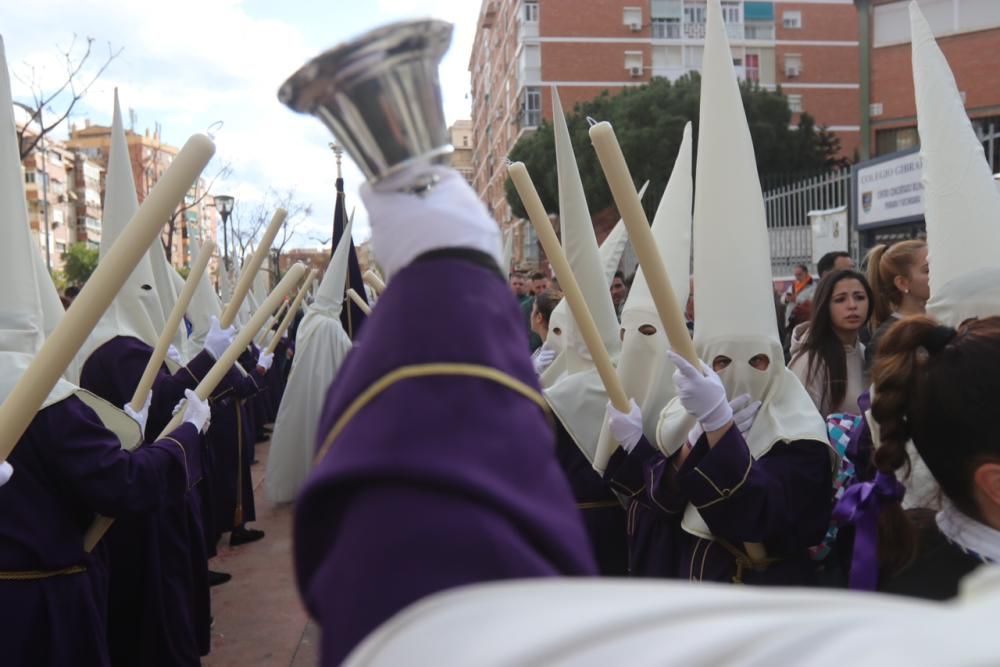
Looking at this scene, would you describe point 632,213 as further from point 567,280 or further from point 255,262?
point 255,262

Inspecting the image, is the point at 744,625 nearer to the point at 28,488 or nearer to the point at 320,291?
the point at 28,488

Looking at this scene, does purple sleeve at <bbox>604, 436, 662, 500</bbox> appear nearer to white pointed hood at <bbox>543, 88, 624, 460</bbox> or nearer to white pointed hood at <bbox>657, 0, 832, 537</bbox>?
white pointed hood at <bbox>657, 0, 832, 537</bbox>

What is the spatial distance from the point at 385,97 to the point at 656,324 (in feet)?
9.01

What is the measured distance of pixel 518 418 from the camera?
78cm

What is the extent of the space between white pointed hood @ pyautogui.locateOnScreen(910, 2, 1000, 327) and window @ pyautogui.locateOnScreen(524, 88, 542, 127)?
4549cm

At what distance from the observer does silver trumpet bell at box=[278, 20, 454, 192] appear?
83 centimetres

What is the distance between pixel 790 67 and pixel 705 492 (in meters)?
49.9

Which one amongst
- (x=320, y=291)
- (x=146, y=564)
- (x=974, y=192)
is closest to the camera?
(x=974, y=192)

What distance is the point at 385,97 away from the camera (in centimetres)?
84

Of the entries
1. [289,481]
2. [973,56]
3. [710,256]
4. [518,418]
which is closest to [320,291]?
[289,481]

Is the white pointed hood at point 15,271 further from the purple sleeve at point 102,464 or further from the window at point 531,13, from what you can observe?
the window at point 531,13

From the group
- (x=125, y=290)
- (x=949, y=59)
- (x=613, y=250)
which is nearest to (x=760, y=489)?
(x=613, y=250)

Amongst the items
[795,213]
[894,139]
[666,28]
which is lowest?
[795,213]

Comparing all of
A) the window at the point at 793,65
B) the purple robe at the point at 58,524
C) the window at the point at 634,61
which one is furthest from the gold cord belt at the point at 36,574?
the window at the point at 793,65
